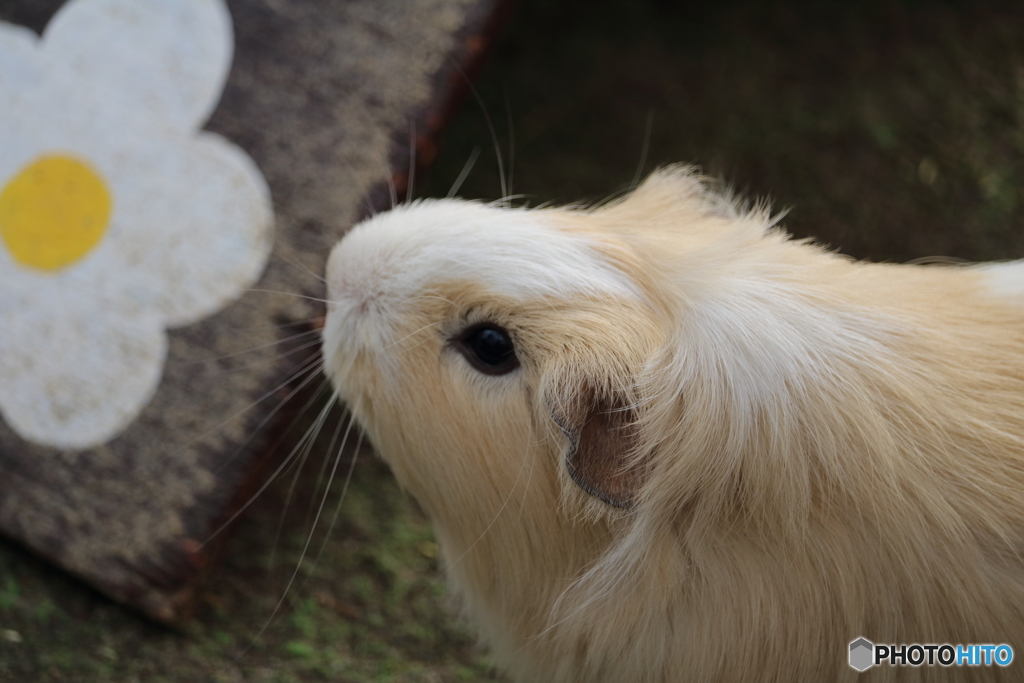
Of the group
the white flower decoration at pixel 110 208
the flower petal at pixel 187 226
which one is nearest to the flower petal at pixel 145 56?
the white flower decoration at pixel 110 208

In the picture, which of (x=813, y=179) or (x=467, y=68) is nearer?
(x=467, y=68)

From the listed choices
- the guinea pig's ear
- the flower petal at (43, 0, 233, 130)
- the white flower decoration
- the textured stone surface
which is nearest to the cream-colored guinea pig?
the guinea pig's ear

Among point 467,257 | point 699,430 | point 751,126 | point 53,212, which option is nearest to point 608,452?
point 699,430

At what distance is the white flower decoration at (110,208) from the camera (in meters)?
1.82

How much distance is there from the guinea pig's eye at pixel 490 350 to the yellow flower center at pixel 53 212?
1.15 metres

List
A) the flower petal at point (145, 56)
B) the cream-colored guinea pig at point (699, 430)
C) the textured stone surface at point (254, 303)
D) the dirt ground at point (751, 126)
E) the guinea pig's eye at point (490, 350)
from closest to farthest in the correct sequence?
the cream-colored guinea pig at point (699, 430), the guinea pig's eye at point (490, 350), the textured stone surface at point (254, 303), the flower petal at point (145, 56), the dirt ground at point (751, 126)

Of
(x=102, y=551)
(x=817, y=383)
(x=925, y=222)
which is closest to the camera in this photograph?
(x=817, y=383)

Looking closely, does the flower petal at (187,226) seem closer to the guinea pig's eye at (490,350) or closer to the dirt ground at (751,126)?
the dirt ground at (751,126)

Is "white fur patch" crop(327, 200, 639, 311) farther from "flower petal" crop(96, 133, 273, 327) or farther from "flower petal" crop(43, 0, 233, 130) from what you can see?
"flower petal" crop(43, 0, 233, 130)

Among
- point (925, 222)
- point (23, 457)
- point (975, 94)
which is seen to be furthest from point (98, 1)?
point (975, 94)

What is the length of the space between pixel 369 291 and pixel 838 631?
3.08 feet

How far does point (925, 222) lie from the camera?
9.43 feet

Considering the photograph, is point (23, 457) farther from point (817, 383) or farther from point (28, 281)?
point (817, 383)

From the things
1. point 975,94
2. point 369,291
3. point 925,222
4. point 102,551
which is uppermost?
point 975,94
